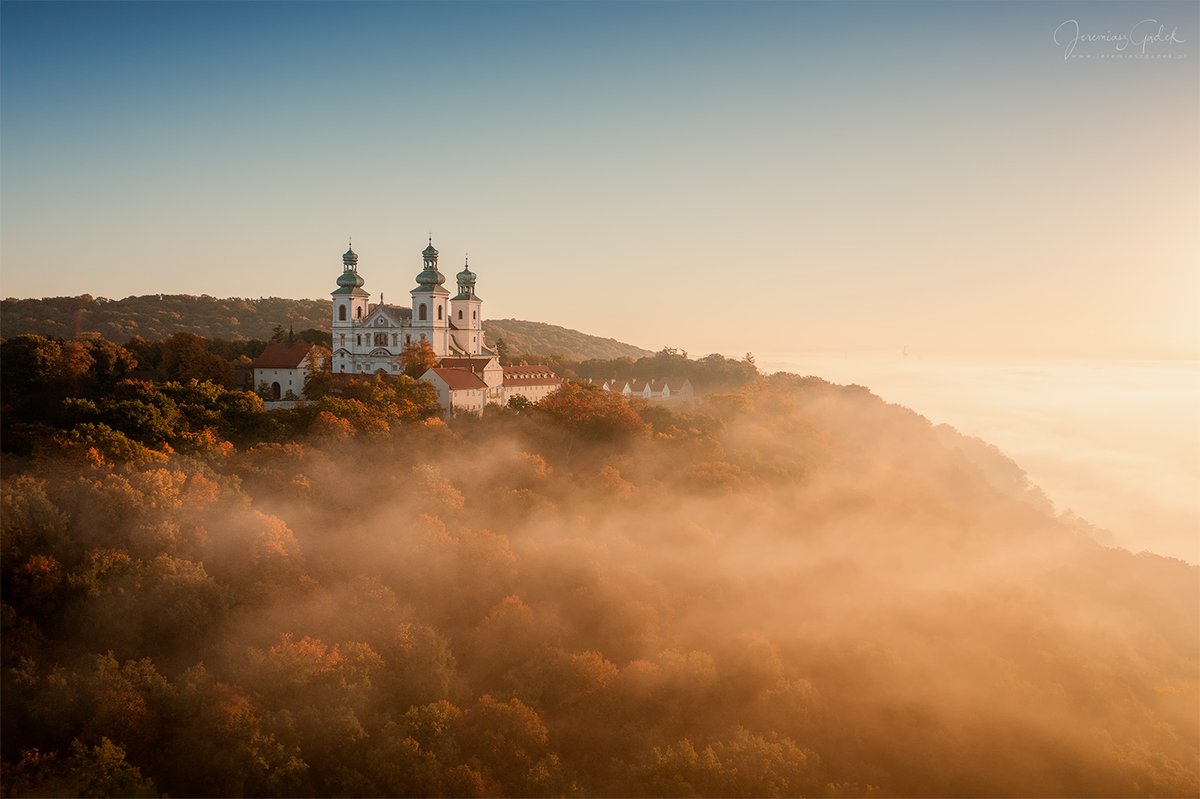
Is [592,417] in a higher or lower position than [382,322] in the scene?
lower

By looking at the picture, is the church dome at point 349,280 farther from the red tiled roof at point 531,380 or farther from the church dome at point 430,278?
the red tiled roof at point 531,380

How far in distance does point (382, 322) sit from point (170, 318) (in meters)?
66.6

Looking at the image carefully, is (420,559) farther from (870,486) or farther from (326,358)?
(870,486)

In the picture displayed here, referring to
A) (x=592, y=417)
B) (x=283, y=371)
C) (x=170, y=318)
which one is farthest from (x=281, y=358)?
(x=170, y=318)

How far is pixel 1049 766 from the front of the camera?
3231cm

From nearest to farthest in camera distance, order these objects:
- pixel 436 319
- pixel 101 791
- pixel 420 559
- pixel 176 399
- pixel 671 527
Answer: pixel 101 791, pixel 420 559, pixel 176 399, pixel 671 527, pixel 436 319

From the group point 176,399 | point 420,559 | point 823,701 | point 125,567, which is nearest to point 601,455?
point 420,559

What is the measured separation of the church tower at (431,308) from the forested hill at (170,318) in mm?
34834

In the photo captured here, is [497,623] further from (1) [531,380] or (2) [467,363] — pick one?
(1) [531,380]

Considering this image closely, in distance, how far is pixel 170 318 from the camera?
109 meters

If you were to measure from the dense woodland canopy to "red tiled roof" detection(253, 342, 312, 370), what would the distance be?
7.73 m

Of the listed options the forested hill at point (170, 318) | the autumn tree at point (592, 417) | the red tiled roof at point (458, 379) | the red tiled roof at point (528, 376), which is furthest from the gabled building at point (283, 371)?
the forested hill at point (170, 318)

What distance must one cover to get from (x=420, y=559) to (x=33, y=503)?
47.8 feet

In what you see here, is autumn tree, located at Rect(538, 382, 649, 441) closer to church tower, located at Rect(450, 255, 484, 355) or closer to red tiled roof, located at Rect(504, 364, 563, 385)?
red tiled roof, located at Rect(504, 364, 563, 385)
